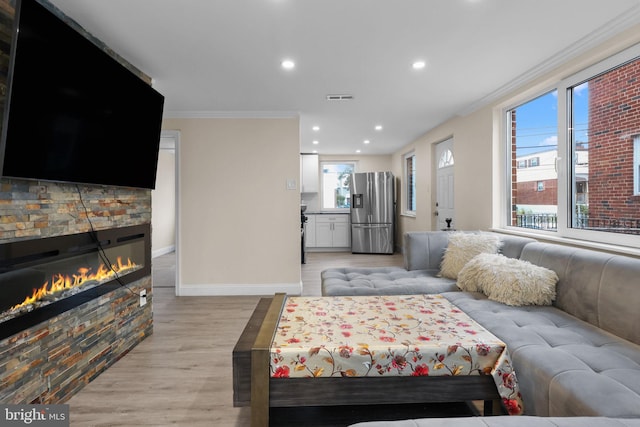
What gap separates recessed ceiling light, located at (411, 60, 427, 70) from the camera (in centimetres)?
270

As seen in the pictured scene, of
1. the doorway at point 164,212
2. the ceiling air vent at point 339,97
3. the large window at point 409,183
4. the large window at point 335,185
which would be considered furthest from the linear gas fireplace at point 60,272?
the large window at point 335,185

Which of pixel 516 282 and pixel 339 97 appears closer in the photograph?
pixel 516 282

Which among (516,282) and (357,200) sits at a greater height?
(357,200)

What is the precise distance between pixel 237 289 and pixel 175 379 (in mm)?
1992

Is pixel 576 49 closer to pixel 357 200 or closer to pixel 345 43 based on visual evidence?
pixel 345 43

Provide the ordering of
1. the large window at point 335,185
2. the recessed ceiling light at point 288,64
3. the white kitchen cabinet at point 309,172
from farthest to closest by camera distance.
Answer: the large window at point 335,185, the white kitchen cabinet at point 309,172, the recessed ceiling light at point 288,64

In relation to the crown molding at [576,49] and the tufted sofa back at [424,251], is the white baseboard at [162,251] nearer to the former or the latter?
the tufted sofa back at [424,251]

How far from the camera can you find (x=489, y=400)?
1457 millimetres

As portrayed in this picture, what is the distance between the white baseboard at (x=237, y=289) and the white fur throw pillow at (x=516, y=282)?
2.27 metres

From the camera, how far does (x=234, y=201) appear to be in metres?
4.11

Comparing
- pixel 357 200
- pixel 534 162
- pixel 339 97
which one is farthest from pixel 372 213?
pixel 534 162

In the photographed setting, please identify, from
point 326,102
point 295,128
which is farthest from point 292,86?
point 295,128

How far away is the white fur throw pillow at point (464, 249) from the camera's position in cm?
282

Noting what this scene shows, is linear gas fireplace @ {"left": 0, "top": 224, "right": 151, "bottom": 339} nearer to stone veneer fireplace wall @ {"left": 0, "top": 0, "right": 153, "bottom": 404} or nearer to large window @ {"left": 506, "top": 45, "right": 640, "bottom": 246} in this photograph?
stone veneer fireplace wall @ {"left": 0, "top": 0, "right": 153, "bottom": 404}
